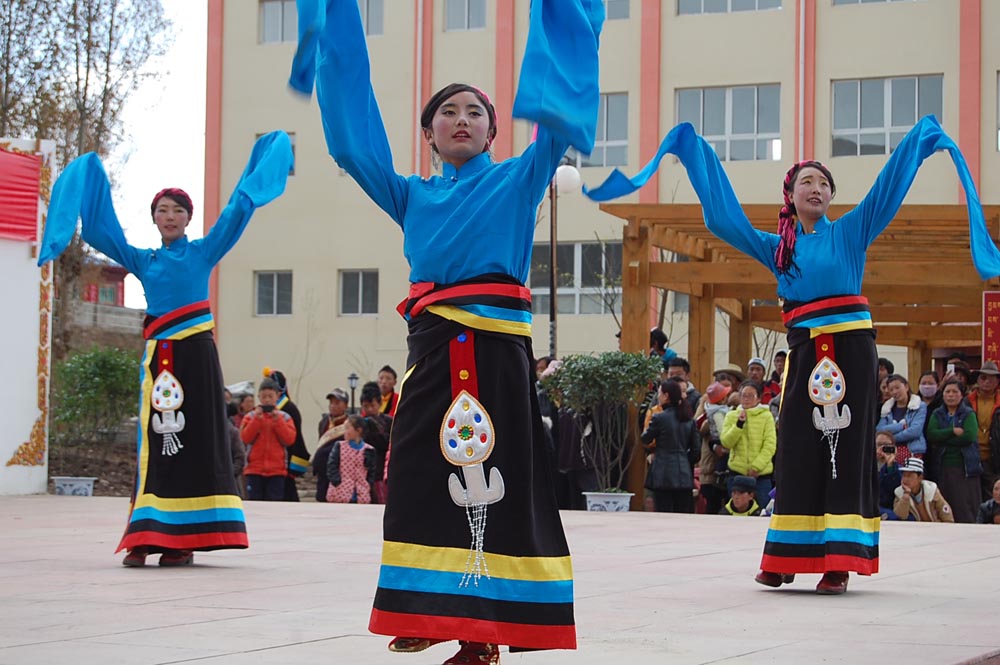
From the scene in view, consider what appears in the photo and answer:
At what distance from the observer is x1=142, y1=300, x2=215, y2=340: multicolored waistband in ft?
24.7

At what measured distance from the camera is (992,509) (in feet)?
37.3

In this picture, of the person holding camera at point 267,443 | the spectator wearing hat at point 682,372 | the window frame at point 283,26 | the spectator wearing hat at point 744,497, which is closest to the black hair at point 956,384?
the spectator wearing hat at point 744,497

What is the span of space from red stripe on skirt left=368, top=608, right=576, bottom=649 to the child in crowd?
8988 mm

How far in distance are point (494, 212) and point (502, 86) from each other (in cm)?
2205

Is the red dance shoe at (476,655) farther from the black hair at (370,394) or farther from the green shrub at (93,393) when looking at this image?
the green shrub at (93,393)

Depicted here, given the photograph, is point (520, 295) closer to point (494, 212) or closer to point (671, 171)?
point (494, 212)

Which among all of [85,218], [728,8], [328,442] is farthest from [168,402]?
[728,8]

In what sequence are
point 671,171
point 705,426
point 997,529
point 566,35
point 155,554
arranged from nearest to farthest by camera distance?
point 566,35 → point 155,554 → point 997,529 → point 705,426 → point 671,171

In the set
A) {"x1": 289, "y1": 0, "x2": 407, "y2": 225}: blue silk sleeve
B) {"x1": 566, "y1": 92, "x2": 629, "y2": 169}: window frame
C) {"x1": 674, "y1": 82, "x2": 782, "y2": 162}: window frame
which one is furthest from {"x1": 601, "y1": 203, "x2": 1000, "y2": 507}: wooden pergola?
{"x1": 289, "y1": 0, "x2": 407, "y2": 225}: blue silk sleeve

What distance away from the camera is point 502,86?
2606 centimetres

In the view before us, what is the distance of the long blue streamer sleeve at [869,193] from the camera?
652 centimetres

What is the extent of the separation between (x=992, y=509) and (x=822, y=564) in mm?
5355

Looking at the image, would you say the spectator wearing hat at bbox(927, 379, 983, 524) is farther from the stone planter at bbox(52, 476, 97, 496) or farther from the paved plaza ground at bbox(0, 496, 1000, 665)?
the stone planter at bbox(52, 476, 97, 496)

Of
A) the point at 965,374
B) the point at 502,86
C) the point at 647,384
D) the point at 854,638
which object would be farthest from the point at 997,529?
the point at 502,86
